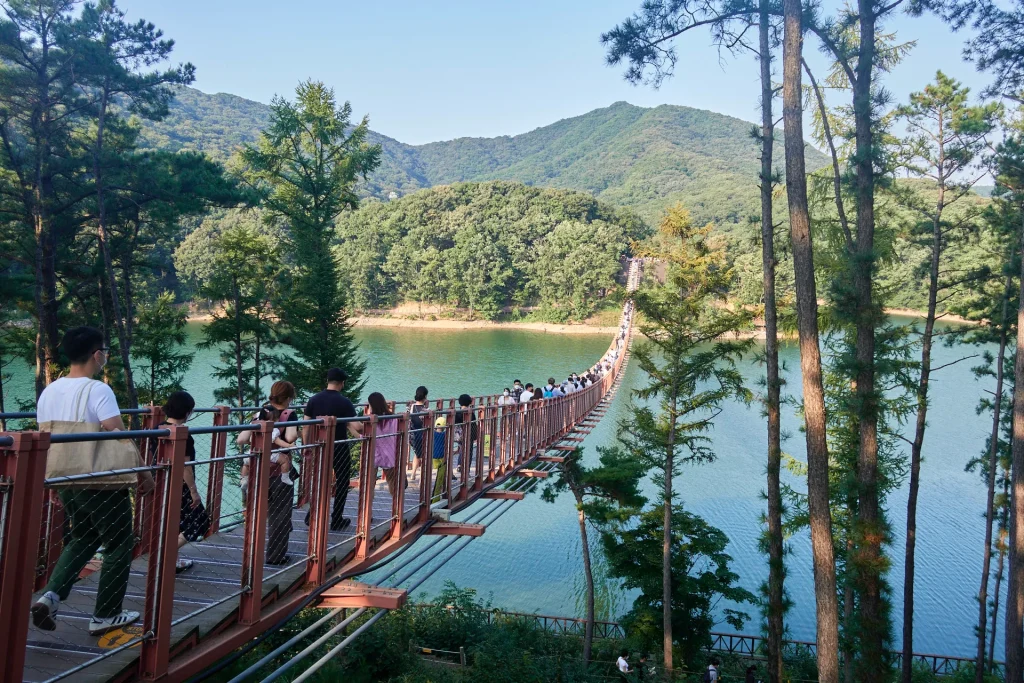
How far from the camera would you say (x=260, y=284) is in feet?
59.5

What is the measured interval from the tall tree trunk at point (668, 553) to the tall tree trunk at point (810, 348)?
535 cm

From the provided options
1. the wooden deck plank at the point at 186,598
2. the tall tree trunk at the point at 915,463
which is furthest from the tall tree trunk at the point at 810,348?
the wooden deck plank at the point at 186,598

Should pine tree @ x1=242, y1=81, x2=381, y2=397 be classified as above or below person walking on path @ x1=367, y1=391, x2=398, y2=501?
above

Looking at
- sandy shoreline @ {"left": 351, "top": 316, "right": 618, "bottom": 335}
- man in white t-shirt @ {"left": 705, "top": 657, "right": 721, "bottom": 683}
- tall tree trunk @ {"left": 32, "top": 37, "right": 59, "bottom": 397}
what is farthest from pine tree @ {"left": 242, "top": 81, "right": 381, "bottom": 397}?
sandy shoreline @ {"left": 351, "top": 316, "right": 618, "bottom": 335}

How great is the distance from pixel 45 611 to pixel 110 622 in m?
0.20

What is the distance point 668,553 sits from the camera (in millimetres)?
12000

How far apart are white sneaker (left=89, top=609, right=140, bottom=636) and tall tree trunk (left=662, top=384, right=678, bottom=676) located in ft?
33.5

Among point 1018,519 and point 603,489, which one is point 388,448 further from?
point 603,489

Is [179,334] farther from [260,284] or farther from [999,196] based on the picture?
[999,196]

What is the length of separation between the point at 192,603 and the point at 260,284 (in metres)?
16.6

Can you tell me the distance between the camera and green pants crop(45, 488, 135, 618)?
2289 millimetres

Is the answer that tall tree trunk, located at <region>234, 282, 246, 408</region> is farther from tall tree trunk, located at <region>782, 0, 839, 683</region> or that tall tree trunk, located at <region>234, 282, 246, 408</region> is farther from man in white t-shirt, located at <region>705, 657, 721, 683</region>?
tall tree trunk, located at <region>782, 0, 839, 683</region>

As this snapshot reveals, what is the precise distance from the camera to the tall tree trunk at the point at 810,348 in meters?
6.26

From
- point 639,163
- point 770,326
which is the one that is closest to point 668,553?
point 770,326
